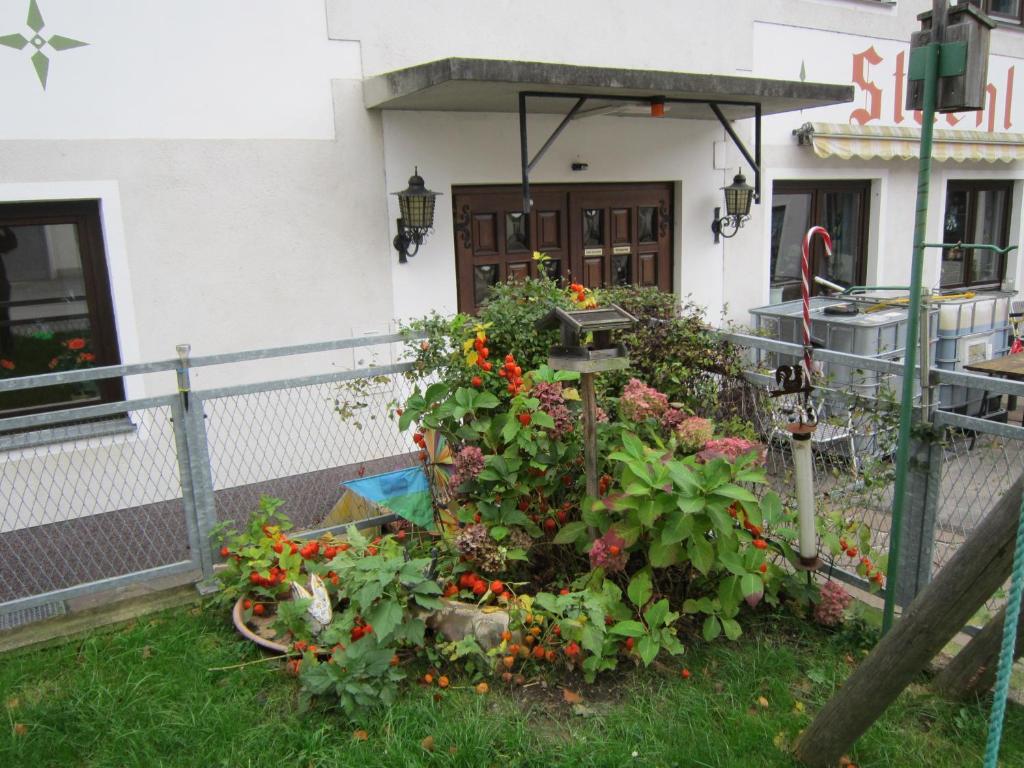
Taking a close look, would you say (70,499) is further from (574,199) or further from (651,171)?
(651,171)

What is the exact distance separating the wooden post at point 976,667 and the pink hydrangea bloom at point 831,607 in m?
0.44

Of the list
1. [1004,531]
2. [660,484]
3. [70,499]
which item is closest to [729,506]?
[660,484]

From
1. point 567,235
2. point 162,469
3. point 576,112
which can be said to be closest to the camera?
point 162,469

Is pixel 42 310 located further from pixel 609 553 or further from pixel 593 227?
pixel 593 227

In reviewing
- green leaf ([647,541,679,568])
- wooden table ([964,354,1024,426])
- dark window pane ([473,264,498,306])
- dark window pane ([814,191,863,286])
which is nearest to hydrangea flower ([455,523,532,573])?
green leaf ([647,541,679,568])

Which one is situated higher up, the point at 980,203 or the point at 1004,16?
the point at 1004,16

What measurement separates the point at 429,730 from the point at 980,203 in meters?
10.3

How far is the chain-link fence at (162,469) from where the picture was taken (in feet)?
11.7

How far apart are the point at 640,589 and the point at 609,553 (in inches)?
7.0

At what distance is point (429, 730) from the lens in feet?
9.10

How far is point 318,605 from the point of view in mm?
3184

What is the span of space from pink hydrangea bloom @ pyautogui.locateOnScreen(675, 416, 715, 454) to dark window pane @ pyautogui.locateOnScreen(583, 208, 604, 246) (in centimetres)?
388

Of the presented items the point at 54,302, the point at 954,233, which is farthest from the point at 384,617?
the point at 954,233

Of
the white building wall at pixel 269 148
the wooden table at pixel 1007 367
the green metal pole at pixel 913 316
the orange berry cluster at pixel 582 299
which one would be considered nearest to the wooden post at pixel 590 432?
the orange berry cluster at pixel 582 299
